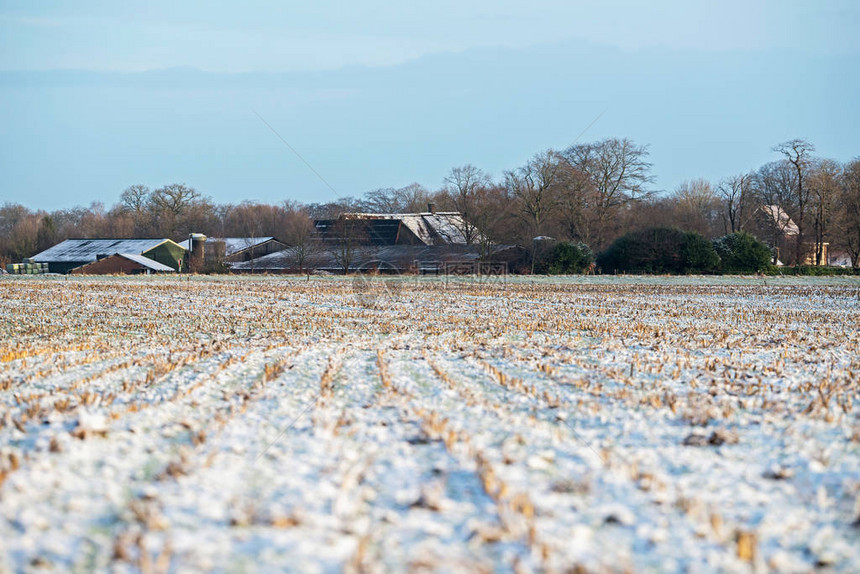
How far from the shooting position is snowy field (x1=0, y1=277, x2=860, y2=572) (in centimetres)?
349

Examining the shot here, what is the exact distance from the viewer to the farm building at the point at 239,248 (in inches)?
2793

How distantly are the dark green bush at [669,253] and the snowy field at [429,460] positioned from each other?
40.9 m

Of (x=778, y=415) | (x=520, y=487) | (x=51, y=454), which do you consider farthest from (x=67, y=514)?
(x=778, y=415)

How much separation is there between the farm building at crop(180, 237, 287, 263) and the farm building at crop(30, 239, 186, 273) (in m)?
4.73

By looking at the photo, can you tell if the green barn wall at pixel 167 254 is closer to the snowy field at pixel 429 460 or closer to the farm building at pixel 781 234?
the farm building at pixel 781 234

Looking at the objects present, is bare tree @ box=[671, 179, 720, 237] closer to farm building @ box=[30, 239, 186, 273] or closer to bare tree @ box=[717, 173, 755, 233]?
bare tree @ box=[717, 173, 755, 233]

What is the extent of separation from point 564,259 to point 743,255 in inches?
523

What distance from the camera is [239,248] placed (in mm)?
78875

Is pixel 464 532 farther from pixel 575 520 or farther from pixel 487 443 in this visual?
pixel 487 443

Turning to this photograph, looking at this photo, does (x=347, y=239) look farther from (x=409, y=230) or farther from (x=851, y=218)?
(x=851, y=218)

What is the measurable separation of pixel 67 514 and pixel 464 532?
2203 mm

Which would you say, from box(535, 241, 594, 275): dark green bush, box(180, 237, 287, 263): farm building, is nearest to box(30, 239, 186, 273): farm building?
box(180, 237, 287, 263): farm building

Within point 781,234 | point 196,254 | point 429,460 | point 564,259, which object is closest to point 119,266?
point 196,254

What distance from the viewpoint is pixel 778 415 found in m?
6.27
